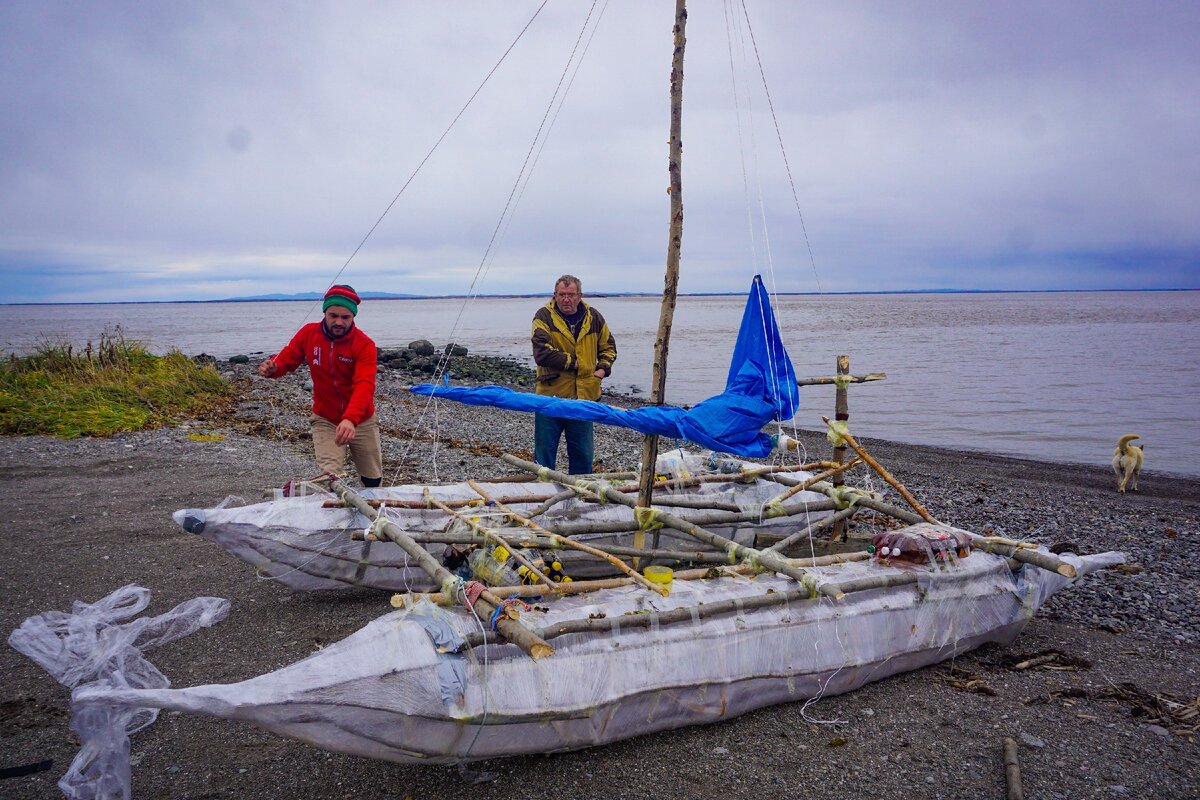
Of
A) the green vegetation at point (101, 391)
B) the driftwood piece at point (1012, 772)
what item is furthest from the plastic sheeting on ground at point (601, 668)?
the green vegetation at point (101, 391)

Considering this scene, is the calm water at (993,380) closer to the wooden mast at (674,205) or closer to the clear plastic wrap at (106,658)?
the wooden mast at (674,205)

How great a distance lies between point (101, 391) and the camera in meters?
13.0

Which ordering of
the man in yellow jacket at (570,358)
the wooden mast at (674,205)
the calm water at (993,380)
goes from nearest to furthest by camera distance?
1. the wooden mast at (674,205)
2. the man in yellow jacket at (570,358)
3. the calm water at (993,380)

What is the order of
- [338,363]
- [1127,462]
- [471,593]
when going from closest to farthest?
[471,593] → [338,363] → [1127,462]

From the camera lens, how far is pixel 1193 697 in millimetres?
4641

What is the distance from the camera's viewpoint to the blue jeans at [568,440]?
7473mm

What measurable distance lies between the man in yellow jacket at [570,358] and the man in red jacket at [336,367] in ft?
5.58

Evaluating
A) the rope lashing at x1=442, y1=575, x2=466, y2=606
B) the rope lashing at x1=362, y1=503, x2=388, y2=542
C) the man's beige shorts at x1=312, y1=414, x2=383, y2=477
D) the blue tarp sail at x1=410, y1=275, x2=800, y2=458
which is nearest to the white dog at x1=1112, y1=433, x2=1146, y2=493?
the blue tarp sail at x1=410, y1=275, x2=800, y2=458

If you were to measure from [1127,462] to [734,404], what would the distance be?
9.25 m

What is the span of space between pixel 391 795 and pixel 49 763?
1.66 m

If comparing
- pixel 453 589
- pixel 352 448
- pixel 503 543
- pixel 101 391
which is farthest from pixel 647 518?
pixel 101 391

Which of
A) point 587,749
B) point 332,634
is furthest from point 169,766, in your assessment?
point 587,749

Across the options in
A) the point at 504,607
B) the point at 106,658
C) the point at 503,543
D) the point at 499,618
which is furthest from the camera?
the point at 503,543

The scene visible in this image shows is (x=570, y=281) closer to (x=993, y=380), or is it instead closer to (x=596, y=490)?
(x=596, y=490)
